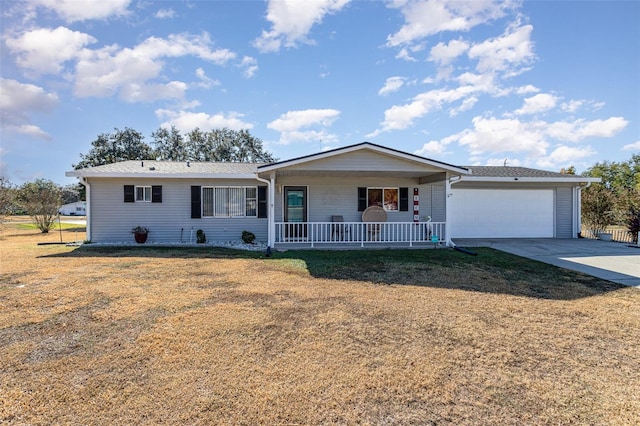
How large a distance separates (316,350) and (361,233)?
8134 millimetres

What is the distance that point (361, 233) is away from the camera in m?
11.3

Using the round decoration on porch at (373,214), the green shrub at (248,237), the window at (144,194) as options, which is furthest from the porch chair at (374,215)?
the window at (144,194)

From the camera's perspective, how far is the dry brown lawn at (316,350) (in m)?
2.38

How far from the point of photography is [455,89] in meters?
14.8

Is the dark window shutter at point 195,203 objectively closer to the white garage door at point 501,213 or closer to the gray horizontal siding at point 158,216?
the gray horizontal siding at point 158,216

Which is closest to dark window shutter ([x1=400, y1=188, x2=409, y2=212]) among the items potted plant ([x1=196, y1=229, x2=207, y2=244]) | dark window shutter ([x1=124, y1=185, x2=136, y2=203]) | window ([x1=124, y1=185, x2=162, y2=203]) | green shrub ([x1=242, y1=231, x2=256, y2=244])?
green shrub ([x1=242, y1=231, x2=256, y2=244])

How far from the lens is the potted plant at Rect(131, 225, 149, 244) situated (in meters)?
11.4

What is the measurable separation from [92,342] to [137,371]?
3.28 ft

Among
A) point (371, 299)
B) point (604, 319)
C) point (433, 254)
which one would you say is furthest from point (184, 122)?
point (604, 319)

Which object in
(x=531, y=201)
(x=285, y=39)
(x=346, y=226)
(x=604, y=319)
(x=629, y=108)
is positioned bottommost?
(x=604, y=319)

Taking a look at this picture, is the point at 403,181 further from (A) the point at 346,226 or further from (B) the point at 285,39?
(B) the point at 285,39

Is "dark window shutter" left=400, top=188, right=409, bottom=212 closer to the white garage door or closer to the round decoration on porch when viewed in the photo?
the round decoration on porch

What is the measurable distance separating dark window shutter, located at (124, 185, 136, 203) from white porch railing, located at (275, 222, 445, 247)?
519 cm

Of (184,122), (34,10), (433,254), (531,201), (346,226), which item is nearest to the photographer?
(433,254)
